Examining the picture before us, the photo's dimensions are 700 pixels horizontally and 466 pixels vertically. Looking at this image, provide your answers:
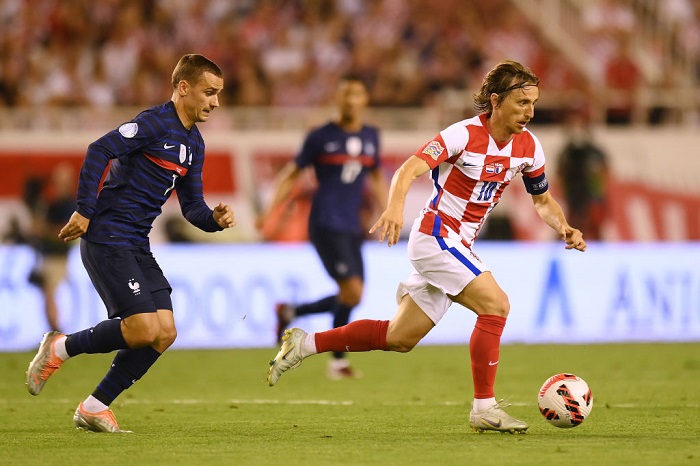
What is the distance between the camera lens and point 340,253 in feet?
36.1

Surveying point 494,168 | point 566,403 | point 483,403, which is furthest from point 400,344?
point 494,168

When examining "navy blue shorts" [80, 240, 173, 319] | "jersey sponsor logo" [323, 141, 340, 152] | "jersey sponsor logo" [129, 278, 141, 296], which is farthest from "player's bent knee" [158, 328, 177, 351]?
"jersey sponsor logo" [323, 141, 340, 152]

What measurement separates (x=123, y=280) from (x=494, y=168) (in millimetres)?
2130

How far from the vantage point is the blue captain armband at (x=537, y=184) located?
7520 mm

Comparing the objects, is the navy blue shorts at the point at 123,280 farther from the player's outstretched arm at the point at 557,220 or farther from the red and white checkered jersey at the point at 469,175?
the player's outstretched arm at the point at 557,220

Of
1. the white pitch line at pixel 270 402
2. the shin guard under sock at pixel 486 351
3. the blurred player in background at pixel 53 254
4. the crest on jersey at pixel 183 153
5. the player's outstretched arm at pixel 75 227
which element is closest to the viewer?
the player's outstretched arm at pixel 75 227

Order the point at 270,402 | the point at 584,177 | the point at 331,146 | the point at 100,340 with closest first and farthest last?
1. the point at 100,340
2. the point at 270,402
3. the point at 331,146
4. the point at 584,177

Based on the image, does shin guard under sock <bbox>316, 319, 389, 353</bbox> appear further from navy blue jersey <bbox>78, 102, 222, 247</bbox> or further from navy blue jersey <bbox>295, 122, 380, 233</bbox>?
navy blue jersey <bbox>295, 122, 380, 233</bbox>

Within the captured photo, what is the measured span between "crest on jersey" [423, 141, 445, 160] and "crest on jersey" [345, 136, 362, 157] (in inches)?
163

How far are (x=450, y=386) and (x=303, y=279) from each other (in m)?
4.53

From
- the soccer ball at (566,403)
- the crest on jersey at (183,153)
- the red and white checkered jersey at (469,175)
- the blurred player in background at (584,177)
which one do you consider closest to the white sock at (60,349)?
the crest on jersey at (183,153)

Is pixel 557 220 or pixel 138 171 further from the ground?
pixel 138 171

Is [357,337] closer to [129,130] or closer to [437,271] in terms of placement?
[437,271]

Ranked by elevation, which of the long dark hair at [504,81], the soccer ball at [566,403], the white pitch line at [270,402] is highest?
the long dark hair at [504,81]
